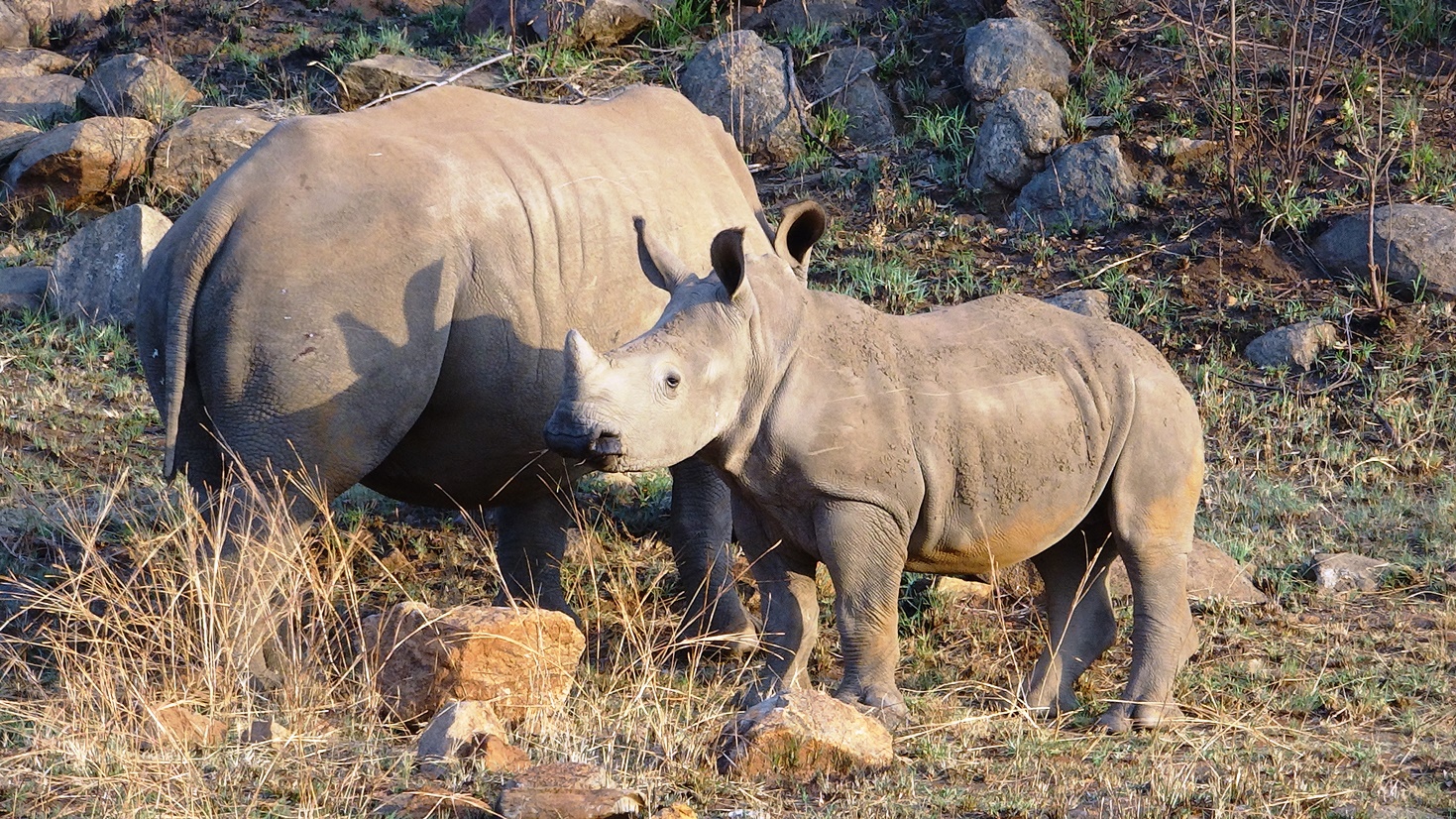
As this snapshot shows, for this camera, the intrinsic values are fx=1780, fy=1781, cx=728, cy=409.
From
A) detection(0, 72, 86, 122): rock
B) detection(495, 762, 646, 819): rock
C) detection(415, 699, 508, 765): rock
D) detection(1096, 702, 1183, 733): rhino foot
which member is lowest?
detection(0, 72, 86, 122): rock

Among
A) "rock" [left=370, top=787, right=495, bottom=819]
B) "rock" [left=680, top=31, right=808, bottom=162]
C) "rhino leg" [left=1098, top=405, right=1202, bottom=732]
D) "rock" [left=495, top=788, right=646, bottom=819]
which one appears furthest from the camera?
"rock" [left=680, top=31, right=808, bottom=162]

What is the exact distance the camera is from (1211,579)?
708cm

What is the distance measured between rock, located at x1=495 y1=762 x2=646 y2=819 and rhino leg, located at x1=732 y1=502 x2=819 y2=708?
4.62ft

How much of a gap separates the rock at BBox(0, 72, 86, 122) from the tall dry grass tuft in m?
6.26

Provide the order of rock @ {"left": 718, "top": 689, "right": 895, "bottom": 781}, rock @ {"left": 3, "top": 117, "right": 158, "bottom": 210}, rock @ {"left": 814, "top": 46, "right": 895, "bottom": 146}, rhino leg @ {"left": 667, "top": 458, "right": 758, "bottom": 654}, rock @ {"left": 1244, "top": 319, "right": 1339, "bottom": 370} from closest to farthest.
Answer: rock @ {"left": 718, "top": 689, "right": 895, "bottom": 781}, rhino leg @ {"left": 667, "top": 458, "right": 758, "bottom": 654}, rock @ {"left": 1244, "top": 319, "right": 1339, "bottom": 370}, rock @ {"left": 3, "top": 117, "right": 158, "bottom": 210}, rock @ {"left": 814, "top": 46, "right": 895, "bottom": 146}

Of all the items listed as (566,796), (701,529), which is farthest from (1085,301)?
(566,796)

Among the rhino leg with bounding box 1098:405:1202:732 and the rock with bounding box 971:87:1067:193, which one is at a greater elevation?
the rhino leg with bounding box 1098:405:1202:732

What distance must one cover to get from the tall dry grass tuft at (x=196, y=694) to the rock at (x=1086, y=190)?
18.2ft

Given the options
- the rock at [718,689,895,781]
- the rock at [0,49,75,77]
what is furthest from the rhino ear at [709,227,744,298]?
the rock at [0,49,75,77]

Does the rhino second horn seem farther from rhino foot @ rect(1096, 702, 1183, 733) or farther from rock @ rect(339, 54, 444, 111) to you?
rock @ rect(339, 54, 444, 111)

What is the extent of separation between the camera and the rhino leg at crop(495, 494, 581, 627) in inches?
281

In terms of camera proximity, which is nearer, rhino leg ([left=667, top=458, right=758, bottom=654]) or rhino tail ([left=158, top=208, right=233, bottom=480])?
rhino tail ([left=158, top=208, right=233, bottom=480])

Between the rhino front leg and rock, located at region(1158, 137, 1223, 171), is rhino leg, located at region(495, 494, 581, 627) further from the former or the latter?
rock, located at region(1158, 137, 1223, 171)

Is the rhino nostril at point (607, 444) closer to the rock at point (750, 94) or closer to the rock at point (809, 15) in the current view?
the rock at point (750, 94)
